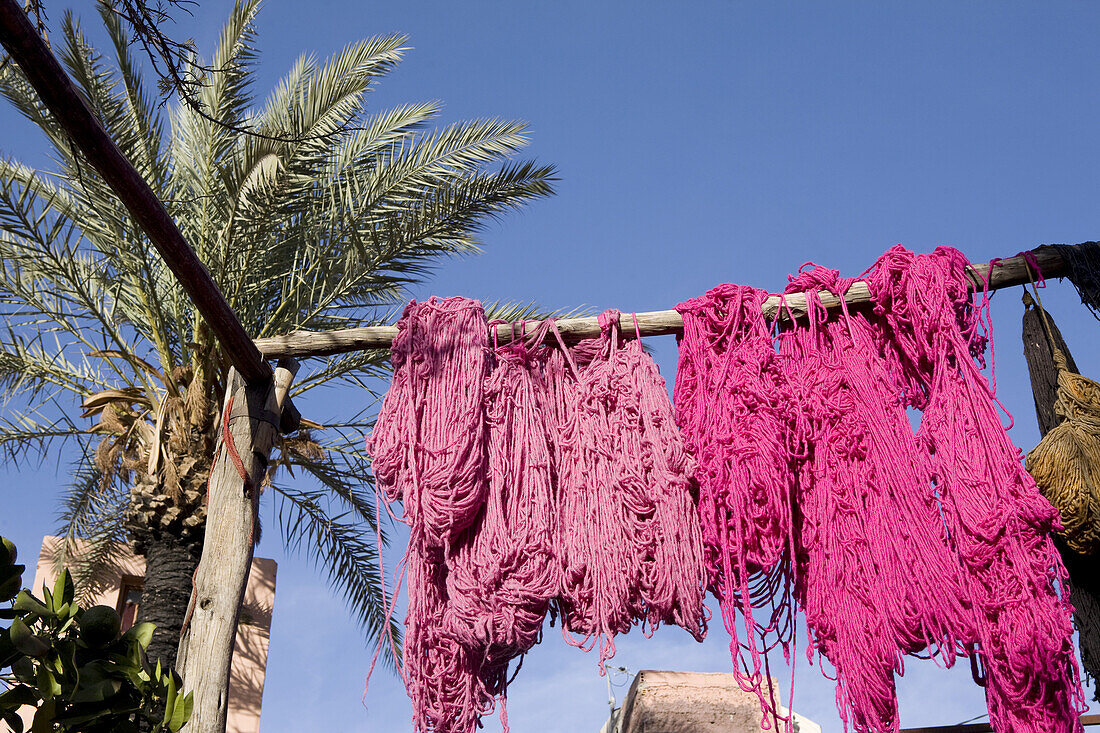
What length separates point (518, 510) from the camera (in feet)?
7.70

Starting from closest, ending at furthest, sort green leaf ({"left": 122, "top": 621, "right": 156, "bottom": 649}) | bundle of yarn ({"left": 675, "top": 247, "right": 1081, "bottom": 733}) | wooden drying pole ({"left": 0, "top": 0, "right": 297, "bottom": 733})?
green leaf ({"left": 122, "top": 621, "right": 156, "bottom": 649}) → bundle of yarn ({"left": 675, "top": 247, "right": 1081, "bottom": 733}) → wooden drying pole ({"left": 0, "top": 0, "right": 297, "bottom": 733})

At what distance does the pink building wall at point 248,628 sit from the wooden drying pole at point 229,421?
6.34 meters

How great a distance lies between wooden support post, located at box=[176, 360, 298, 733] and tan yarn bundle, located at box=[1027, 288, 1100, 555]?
1983mm

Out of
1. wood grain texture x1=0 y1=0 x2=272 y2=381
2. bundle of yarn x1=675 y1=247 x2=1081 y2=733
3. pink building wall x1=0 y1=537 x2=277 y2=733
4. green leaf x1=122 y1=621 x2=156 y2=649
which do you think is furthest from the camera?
pink building wall x1=0 y1=537 x2=277 y2=733

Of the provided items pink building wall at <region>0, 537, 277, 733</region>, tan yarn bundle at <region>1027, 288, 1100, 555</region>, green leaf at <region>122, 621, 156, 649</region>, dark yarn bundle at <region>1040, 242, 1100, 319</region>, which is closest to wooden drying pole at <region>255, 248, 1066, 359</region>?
dark yarn bundle at <region>1040, 242, 1100, 319</region>

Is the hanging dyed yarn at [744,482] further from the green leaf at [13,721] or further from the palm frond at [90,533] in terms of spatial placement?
the palm frond at [90,533]

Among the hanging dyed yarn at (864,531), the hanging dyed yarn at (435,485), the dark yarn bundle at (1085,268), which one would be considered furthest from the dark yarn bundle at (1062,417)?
the hanging dyed yarn at (435,485)

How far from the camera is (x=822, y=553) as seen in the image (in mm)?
2281

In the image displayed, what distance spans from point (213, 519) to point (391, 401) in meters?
0.73

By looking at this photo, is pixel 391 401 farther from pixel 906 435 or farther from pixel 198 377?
pixel 198 377

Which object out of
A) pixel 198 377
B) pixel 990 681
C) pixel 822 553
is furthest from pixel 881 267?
pixel 198 377

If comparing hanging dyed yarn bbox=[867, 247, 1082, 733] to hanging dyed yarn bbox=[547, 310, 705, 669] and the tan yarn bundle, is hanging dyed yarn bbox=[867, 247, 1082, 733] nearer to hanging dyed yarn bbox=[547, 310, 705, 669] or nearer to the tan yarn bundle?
the tan yarn bundle

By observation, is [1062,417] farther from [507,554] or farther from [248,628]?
[248,628]

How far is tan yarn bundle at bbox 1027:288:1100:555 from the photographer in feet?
7.25
